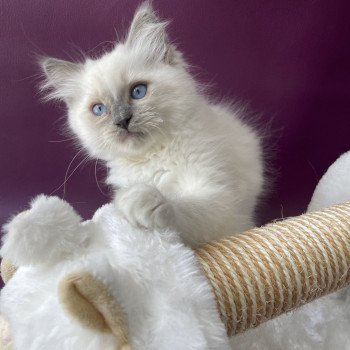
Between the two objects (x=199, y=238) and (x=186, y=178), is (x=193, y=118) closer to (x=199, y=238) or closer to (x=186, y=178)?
(x=186, y=178)

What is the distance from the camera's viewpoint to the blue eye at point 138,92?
3.79 ft

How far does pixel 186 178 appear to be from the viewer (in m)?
1.09

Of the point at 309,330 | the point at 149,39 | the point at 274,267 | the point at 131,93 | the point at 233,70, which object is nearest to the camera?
the point at 274,267

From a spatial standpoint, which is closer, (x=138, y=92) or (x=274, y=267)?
(x=274, y=267)

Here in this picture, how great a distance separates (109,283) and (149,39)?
871 millimetres

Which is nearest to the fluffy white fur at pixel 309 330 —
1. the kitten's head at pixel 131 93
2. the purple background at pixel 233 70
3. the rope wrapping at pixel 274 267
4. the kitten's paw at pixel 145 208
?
the rope wrapping at pixel 274 267

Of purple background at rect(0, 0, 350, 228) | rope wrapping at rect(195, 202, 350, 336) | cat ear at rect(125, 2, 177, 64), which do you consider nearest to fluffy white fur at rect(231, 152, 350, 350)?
rope wrapping at rect(195, 202, 350, 336)

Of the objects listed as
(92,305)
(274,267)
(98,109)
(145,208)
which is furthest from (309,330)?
(98,109)

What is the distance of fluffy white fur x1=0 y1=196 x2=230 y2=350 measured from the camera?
0.62 metres

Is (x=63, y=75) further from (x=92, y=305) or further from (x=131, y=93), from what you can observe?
(x=92, y=305)

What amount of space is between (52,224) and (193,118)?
1.82 feet

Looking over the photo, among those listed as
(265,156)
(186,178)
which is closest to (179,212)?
(186,178)

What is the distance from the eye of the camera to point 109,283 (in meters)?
0.60

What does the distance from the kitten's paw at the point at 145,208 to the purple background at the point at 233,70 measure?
950 millimetres
